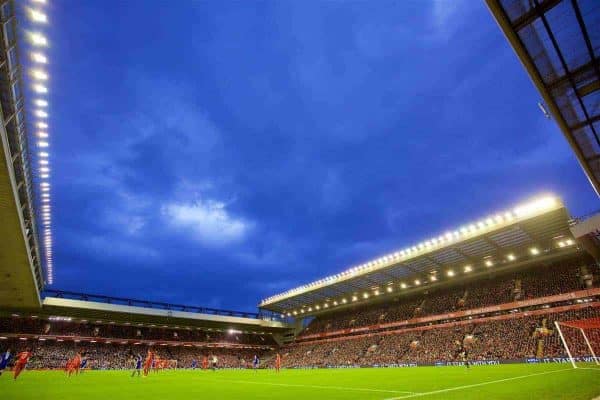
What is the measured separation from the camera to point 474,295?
45.5 m

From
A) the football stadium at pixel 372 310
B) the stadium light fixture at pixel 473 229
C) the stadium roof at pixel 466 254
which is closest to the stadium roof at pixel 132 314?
the football stadium at pixel 372 310

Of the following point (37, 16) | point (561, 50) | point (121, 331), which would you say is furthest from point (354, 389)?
point (121, 331)

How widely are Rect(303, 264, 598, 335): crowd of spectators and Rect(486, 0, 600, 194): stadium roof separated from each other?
34.3 m

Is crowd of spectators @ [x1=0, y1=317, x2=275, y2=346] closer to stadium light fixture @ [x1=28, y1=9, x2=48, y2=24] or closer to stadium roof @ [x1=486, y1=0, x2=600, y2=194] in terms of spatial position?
stadium light fixture @ [x1=28, y1=9, x2=48, y2=24]

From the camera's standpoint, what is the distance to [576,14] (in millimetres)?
7430

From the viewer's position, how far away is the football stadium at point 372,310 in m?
9.89

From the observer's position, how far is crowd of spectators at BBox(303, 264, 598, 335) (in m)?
37.8

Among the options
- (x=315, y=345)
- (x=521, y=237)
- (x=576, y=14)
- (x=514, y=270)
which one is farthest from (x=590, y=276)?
(x=315, y=345)

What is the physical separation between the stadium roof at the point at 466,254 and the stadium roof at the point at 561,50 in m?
25.6

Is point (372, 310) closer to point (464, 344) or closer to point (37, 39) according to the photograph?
point (464, 344)

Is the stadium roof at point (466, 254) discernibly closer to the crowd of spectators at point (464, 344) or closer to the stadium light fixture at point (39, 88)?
the crowd of spectators at point (464, 344)

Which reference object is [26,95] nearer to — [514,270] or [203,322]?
[514,270]

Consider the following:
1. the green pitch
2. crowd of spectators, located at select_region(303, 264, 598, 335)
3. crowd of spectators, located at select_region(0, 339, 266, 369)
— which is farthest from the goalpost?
crowd of spectators, located at select_region(0, 339, 266, 369)

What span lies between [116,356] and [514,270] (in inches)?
2497
